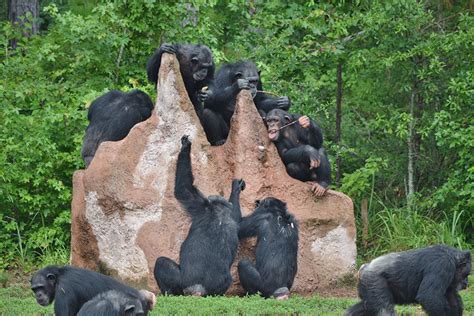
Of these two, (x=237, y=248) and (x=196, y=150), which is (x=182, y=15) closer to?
(x=196, y=150)

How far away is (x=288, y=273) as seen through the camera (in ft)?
41.1

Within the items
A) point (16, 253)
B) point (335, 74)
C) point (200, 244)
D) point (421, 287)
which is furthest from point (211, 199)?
point (335, 74)

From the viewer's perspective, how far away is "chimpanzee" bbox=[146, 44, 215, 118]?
14.1 meters

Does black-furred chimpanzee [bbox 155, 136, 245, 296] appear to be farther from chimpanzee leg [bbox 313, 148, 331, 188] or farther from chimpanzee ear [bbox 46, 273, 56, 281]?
chimpanzee ear [bbox 46, 273, 56, 281]

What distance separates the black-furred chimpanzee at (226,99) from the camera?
1399 centimetres

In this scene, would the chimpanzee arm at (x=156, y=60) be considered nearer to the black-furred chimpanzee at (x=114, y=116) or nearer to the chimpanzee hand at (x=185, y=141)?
the black-furred chimpanzee at (x=114, y=116)

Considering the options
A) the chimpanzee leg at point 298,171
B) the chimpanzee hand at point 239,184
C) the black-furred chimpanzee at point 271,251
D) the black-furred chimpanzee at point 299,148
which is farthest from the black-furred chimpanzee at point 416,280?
the chimpanzee leg at point 298,171

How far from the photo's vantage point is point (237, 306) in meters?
11.3

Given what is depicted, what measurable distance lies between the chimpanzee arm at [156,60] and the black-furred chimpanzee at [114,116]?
1.09ft

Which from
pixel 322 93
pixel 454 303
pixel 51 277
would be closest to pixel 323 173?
pixel 454 303

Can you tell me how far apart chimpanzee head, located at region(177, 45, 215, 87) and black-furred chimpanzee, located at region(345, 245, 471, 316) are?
462 centimetres

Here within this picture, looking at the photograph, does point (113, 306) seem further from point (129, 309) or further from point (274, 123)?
point (274, 123)

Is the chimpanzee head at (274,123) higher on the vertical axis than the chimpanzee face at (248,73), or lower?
lower

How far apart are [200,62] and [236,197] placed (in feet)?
7.09
